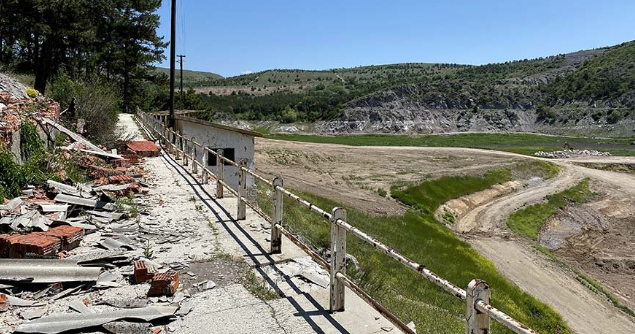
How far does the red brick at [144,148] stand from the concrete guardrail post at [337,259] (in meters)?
17.2

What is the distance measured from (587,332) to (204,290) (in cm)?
1783

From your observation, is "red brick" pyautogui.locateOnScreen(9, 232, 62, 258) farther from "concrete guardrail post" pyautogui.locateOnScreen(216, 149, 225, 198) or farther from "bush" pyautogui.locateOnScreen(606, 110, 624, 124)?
"bush" pyautogui.locateOnScreen(606, 110, 624, 124)

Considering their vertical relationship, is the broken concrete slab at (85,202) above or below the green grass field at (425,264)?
above

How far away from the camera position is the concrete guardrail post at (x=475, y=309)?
10.3 feet

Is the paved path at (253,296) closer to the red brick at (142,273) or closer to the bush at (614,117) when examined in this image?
the red brick at (142,273)

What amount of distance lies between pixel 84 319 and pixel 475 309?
398 cm

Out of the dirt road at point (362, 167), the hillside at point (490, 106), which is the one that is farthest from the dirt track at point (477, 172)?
the hillside at point (490, 106)

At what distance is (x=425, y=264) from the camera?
2088cm


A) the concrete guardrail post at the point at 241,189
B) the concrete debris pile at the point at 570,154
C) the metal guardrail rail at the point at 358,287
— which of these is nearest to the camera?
the metal guardrail rail at the point at 358,287

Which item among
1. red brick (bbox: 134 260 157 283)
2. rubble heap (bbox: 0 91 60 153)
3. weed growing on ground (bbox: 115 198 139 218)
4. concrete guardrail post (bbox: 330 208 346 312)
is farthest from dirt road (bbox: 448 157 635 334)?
rubble heap (bbox: 0 91 60 153)

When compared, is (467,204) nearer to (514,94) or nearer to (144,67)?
(144,67)

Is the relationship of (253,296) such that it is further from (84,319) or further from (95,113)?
(95,113)

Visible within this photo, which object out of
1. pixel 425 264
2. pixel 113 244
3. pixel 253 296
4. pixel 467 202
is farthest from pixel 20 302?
pixel 467 202

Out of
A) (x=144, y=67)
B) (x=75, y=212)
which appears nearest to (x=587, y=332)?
(x=75, y=212)
